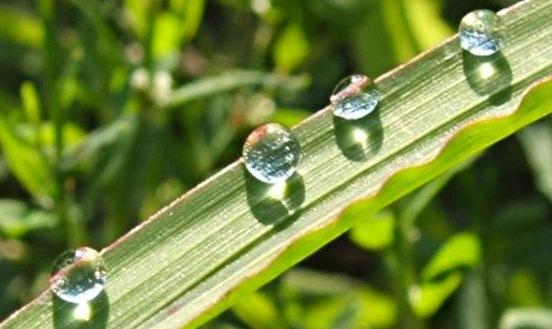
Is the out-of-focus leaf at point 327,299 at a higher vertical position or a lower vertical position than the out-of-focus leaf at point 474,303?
higher

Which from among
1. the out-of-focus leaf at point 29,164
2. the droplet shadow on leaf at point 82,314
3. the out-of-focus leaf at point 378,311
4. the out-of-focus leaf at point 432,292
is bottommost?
the droplet shadow on leaf at point 82,314

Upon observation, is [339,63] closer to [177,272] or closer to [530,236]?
[530,236]

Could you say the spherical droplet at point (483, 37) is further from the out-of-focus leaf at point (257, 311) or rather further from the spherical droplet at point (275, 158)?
the out-of-focus leaf at point (257, 311)

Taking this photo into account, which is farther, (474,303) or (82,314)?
(474,303)

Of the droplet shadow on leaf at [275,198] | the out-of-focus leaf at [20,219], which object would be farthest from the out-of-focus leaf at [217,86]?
the droplet shadow on leaf at [275,198]

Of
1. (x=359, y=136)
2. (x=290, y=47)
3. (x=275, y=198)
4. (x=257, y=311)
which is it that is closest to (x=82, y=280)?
(x=275, y=198)

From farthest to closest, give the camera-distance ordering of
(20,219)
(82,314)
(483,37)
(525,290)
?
(525,290) < (20,219) < (483,37) < (82,314)

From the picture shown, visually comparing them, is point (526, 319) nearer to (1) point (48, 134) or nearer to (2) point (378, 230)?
(2) point (378, 230)

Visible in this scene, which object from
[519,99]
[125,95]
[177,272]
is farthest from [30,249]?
[519,99]
